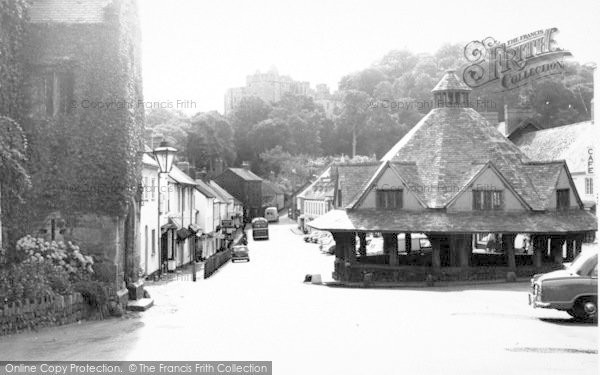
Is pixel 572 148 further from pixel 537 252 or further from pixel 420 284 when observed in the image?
pixel 420 284

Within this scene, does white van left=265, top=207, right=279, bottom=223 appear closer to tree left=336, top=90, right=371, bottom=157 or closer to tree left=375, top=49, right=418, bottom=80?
tree left=336, top=90, right=371, bottom=157

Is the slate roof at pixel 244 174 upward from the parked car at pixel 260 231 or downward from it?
upward

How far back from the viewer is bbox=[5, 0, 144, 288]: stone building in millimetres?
19875

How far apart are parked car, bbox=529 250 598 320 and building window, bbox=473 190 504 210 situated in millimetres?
17684

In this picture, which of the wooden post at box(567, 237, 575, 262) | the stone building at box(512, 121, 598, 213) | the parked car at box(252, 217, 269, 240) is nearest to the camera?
the wooden post at box(567, 237, 575, 262)

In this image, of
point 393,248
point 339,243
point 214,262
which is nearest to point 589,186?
point 393,248

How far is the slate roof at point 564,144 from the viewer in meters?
55.4

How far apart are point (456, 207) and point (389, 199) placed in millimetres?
3175

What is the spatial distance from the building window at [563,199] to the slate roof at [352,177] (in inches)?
353

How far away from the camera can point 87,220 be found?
2011 centimetres

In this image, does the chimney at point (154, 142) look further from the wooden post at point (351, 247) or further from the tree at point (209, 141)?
the tree at point (209, 141)

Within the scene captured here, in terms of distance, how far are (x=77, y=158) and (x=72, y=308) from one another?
418 centimetres


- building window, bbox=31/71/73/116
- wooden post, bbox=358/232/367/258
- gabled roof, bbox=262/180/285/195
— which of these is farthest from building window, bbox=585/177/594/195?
gabled roof, bbox=262/180/285/195

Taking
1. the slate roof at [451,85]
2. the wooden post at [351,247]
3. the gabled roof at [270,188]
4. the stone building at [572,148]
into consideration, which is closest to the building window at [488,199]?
the wooden post at [351,247]
